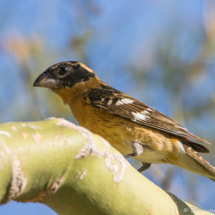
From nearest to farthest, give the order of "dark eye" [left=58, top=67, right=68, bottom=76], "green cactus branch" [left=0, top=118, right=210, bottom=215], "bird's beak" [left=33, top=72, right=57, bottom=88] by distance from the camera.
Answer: "green cactus branch" [left=0, top=118, right=210, bottom=215]
"bird's beak" [left=33, top=72, right=57, bottom=88]
"dark eye" [left=58, top=67, right=68, bottom=76]

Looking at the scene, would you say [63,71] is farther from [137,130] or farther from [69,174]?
[69,174]

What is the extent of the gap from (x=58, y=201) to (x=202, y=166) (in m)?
2.02

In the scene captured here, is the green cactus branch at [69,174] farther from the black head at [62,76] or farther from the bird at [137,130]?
the black head at [62,76]

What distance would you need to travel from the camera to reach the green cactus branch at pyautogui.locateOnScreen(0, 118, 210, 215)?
1526 millimetres

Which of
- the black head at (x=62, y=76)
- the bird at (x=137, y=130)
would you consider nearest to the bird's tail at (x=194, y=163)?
the bird at (x=137, y=130)

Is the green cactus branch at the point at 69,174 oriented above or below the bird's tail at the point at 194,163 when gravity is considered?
above

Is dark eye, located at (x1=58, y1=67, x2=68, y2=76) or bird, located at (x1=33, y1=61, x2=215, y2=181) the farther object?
dark eye, located at (x1=58, y1=67, x2=68, y2=76)

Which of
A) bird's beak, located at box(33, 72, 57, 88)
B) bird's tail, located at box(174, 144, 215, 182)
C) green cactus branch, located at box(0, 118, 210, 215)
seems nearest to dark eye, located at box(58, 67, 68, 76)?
bird's beak, located at box(33, 72, 57, 88)

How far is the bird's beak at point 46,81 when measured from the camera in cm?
381

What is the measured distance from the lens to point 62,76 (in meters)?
3.94

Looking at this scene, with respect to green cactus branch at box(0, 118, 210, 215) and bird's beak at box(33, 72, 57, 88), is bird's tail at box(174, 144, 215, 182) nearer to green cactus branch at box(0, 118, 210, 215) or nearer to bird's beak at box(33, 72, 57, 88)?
green cactus branch at box(0, 118, 210, 215)

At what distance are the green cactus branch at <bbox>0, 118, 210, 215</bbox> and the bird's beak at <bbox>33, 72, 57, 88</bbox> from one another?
211cm

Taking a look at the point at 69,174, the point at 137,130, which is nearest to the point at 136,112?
the point at 137,130

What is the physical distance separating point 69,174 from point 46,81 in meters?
2.25
